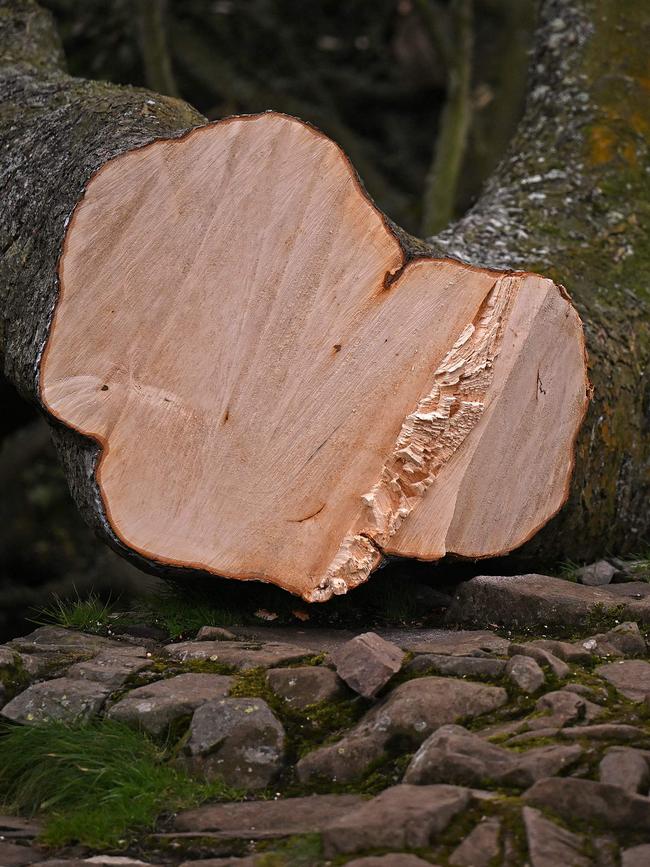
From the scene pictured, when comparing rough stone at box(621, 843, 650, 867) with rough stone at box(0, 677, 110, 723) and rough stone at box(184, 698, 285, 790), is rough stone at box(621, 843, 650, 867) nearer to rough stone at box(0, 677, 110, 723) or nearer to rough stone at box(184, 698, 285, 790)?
rough stone at box(184, 698, 285, 790)

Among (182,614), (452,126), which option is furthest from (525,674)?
(452,126)

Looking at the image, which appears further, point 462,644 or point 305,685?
point 462,644

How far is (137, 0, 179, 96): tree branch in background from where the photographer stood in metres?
6.57

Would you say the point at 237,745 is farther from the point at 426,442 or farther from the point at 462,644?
the point at 426,442

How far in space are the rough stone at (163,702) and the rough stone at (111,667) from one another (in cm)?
10

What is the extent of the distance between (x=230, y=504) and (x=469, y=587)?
0.76m

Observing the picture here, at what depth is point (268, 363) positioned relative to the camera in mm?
3295

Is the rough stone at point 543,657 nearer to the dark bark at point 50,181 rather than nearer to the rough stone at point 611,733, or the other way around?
the rough stone at point 611,733

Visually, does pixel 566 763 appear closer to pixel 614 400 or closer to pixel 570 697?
pixel 570 697

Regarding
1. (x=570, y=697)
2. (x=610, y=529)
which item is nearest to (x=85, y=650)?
(x=570, y=697)

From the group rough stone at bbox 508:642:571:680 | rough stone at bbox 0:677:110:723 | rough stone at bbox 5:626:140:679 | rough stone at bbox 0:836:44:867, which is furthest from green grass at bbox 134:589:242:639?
rough stone at bbox 0:836:44:867

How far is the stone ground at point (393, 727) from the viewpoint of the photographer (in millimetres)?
2121

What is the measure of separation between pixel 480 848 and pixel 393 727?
503 millimetres

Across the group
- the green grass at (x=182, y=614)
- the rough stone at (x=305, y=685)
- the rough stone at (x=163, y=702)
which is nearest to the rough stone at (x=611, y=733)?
the rough stone at (x=305, y=685)
